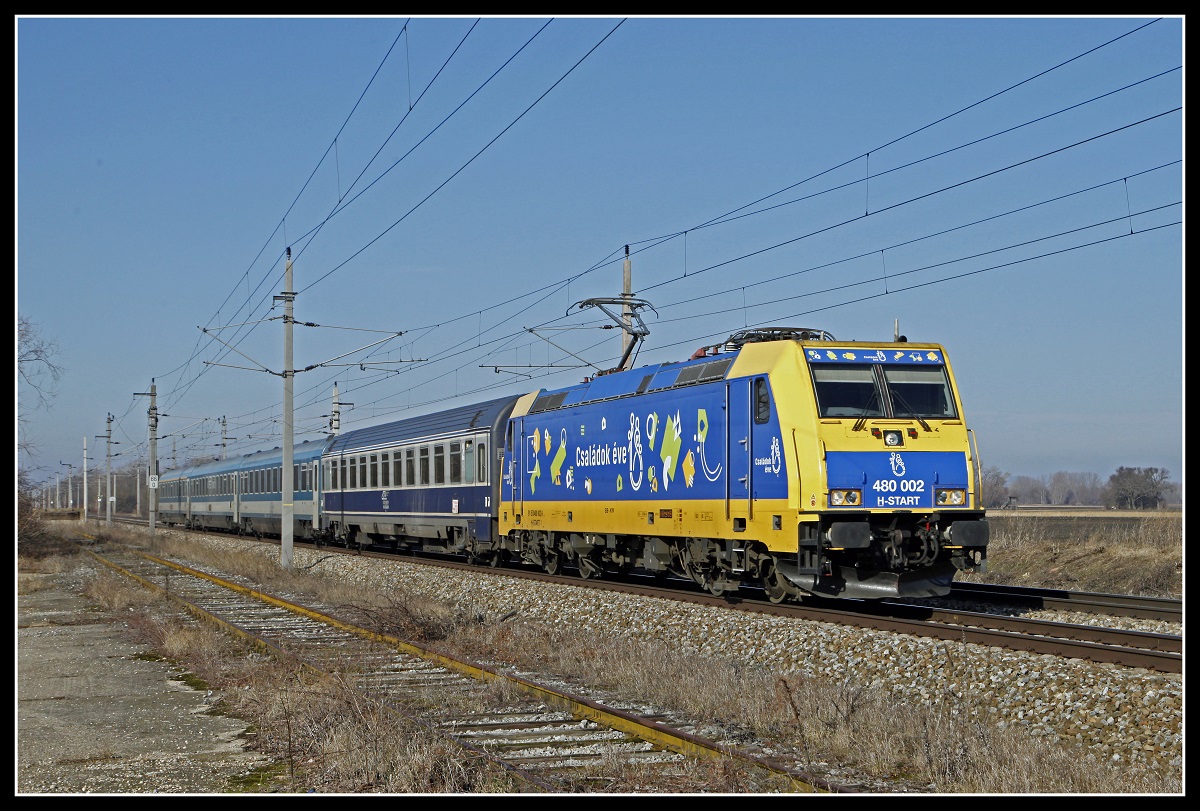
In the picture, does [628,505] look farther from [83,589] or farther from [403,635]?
[83,589]

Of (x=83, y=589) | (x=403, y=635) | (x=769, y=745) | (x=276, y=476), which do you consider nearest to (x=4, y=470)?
(x=403, y=635)

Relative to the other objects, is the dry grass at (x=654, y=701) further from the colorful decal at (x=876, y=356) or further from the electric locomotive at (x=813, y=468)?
the colorful decal at (x=876, y=356)

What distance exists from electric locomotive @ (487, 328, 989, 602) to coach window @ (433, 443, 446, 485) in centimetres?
1167

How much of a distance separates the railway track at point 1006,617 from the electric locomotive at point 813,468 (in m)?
0.46

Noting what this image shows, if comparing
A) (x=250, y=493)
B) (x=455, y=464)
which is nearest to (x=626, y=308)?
(x=455, y=464)

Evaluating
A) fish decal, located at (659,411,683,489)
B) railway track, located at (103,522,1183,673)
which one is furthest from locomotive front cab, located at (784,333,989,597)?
fish decal, located at (659,411,683,489)

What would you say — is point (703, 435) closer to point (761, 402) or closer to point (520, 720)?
point (761, 402)

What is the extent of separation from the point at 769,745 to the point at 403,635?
24.1 feet

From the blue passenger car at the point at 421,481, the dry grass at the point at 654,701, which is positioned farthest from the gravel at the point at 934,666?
the blue passenger car at the point at 421,481

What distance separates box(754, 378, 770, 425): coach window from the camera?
16.0m

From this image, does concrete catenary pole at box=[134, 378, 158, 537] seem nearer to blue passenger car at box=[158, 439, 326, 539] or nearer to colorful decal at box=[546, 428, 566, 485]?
blue passenger car at box=[158, 439, 326, 539]

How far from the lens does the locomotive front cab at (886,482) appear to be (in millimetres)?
15227

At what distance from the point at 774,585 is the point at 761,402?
2.77 meters
